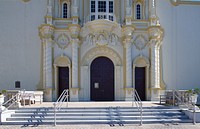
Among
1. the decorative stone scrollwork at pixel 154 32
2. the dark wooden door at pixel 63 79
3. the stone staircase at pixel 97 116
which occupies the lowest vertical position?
the stone staircase at pixel 97 116

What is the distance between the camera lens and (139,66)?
60.9 ft

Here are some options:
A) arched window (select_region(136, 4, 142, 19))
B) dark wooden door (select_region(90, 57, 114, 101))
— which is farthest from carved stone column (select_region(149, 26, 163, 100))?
dark wooden door (select_region(90, 57, 114, 101))

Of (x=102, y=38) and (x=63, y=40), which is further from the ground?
(x=102, y=38)

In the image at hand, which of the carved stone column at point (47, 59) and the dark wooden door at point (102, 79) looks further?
the dark wooden door at point (102, 79)

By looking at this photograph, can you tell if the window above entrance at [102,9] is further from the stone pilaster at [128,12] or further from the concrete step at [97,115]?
the concrete step at [97,115]

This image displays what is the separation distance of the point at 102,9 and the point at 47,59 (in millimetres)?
6454

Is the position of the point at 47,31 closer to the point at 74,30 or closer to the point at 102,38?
the point at 74,30

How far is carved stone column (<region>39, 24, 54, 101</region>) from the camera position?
1761cm

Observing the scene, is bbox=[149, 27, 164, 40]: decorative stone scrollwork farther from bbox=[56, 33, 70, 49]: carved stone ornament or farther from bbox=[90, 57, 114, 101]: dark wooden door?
bbox=[56, 33, 70, 49]: carved stone ornament

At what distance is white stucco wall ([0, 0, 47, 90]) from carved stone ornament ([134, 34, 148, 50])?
8.31 meters

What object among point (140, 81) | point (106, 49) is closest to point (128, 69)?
point (140, 81)

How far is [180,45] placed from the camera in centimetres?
1895

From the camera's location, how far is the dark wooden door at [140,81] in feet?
61.3

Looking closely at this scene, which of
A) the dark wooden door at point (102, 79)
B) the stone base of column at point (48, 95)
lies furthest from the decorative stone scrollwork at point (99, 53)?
the stone base of column at point (48, 95)
